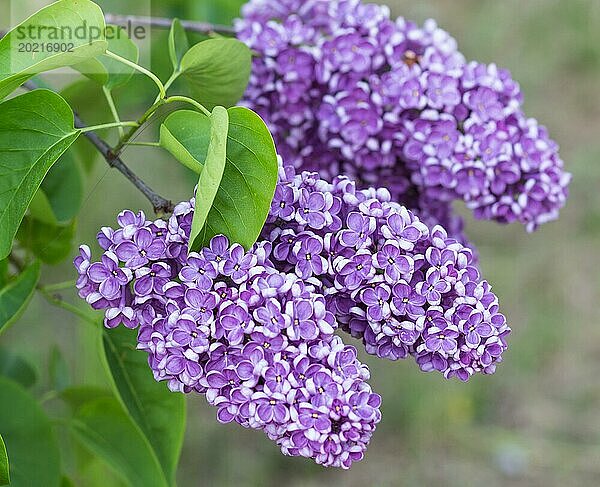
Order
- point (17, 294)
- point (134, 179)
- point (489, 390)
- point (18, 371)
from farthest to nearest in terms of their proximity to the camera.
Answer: point (489, 390)
point (18, 371)
point (17, 294)
point (134, 179)

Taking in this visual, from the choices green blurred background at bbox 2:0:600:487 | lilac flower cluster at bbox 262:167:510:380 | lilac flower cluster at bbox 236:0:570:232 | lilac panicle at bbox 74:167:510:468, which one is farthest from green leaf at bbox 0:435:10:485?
green blurred background at bbox 2:0:600:487

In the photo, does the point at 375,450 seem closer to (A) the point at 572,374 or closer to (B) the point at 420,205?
(A) the point at 572,374

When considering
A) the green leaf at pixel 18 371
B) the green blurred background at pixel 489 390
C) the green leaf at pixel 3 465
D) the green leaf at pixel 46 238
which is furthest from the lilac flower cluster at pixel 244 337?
the green blurred background at pixel 489 390

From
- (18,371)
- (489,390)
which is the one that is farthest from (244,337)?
(489,390)

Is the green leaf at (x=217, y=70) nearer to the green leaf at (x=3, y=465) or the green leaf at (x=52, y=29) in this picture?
the green leaf at (x=52, y=29)

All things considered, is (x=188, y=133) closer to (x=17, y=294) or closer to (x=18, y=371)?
(x=17, y=294)
